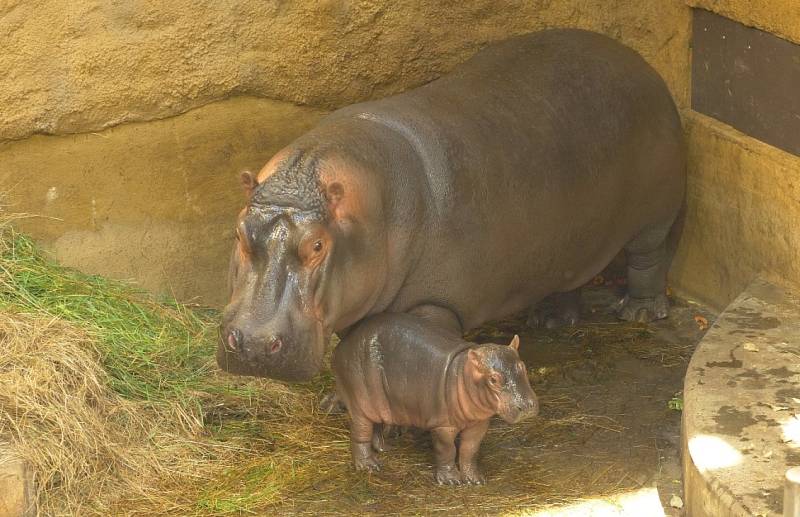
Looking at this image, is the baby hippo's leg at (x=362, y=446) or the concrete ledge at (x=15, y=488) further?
the baby hippo's leg at (x=362, y=446)

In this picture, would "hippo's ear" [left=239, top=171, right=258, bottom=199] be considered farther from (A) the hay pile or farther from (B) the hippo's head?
(A) the hay pile

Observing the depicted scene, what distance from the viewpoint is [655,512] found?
5.35m

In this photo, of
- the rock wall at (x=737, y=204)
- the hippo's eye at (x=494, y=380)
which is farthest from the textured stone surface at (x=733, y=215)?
the hippo's eye at (x=494, y=380)

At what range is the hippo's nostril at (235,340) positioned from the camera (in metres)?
5.11

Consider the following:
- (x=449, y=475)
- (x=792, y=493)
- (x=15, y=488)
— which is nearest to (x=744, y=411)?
(x=449, y=475)

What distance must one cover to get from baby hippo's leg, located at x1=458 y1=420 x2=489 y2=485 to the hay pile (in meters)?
0.07

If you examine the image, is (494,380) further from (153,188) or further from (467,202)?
(153,188)

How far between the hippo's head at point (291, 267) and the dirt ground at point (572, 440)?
681 mm

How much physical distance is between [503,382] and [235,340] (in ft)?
3.23

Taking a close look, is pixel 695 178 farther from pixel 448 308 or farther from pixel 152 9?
pixel 152 9

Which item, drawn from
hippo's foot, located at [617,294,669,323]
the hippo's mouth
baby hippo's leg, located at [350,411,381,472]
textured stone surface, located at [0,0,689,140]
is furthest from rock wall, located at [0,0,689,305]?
the hippo's mouth

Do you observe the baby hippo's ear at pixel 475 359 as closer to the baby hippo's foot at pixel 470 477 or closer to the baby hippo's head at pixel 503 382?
the baby hippo's head at pixel 503 382

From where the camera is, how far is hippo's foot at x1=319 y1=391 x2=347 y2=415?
6.27 meters

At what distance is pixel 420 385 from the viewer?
18.1 feet
